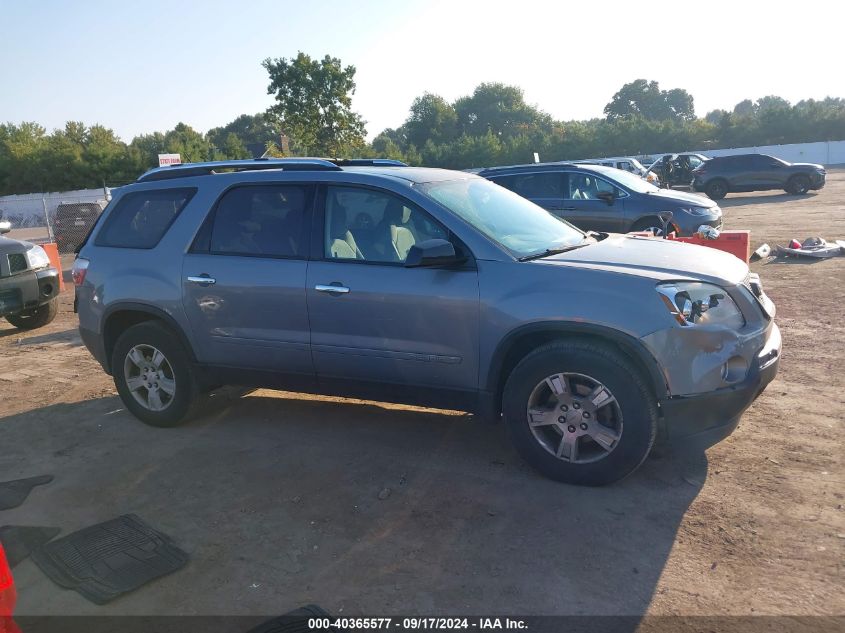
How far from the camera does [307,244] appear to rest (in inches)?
198

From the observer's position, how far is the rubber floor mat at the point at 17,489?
4586 millimetres

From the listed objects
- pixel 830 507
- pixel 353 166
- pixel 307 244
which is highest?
pixel 353 166

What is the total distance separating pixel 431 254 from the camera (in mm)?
4328

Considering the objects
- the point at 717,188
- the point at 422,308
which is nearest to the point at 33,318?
the point at 422,308

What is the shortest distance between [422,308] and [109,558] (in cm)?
220

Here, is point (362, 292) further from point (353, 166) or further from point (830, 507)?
point (830, 507)

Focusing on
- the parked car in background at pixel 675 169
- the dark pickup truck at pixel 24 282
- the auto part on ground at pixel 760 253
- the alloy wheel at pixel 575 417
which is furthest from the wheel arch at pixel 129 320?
the parked car in background at pixel 675 169

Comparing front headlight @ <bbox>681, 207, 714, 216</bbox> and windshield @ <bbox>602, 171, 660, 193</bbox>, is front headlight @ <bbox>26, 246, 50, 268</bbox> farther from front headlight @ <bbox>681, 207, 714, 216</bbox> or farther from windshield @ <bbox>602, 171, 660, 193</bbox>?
front headlight @ <bbox>681, 207, 714, 216</bbox>

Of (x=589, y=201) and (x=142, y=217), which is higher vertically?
(x=142, y=217)

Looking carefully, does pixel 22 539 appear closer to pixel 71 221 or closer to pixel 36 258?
pixel 36 258

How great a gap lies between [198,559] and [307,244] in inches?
85.2

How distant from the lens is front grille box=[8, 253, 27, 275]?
9227mm

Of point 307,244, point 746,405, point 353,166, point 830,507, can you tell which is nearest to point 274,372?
point 307,244

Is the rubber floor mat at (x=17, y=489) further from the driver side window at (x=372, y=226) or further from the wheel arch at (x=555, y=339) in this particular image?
the wheel arch at (x=555, y=339)
